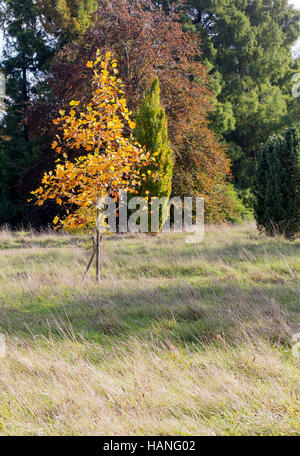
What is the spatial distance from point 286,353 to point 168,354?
3.47 feet

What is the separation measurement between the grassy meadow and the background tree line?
7912 mm

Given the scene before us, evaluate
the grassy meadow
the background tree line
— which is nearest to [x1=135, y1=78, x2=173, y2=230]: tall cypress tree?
the background tree line

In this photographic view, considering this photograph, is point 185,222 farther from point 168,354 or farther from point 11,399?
point 11,399

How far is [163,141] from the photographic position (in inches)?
504

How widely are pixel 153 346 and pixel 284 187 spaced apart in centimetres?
789

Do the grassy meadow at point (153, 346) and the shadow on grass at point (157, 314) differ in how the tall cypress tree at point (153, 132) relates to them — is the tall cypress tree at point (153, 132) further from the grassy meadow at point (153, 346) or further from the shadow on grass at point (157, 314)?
the shadow on grass at point (157, 314)

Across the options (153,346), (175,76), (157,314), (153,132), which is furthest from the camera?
(175,76)

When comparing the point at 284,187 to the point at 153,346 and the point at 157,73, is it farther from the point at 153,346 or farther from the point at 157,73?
the point at 153,346

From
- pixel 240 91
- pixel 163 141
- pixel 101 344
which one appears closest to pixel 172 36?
pixel 163 141

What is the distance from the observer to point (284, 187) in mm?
10914

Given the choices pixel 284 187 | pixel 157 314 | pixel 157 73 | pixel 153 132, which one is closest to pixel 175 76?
pixel 157 73

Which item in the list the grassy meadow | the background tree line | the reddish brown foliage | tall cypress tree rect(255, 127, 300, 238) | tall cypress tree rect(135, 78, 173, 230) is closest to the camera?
the grassy meadow

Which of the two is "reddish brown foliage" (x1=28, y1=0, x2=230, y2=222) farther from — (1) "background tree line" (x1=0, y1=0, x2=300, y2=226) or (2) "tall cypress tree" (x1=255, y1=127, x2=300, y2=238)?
(2) "tall cypress tree" (x1=255, y1=127, x2=300, y2=238)

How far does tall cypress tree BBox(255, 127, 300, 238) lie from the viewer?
428 inches
